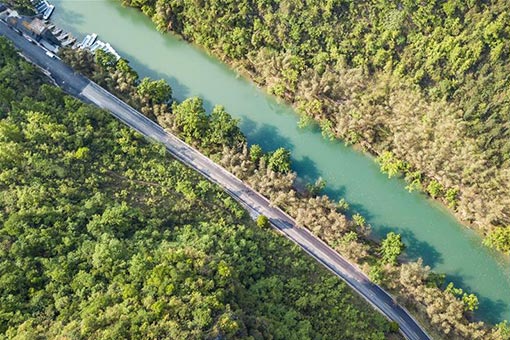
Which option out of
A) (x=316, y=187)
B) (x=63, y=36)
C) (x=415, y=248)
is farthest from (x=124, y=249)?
(x=63, y=36)

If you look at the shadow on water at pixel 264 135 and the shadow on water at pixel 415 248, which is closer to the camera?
the shadow on water at pixel 415 248

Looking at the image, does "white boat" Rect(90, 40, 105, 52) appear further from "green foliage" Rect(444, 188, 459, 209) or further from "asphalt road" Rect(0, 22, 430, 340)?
"green foliage" Rect(444, 188, 459, 209)

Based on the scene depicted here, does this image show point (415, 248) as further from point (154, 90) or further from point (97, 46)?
point (97, 46)

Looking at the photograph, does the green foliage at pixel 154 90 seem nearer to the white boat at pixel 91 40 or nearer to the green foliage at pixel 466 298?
the white boat at pixel 91 40

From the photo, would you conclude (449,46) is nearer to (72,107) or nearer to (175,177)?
(175,177)

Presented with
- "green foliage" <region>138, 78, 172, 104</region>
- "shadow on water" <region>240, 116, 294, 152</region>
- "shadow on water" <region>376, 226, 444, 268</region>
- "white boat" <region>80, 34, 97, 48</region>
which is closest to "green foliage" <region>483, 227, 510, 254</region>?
"shadow on water" <region>376, 226, 444, 268</region>

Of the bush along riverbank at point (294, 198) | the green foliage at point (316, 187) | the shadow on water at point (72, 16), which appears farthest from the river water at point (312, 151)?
the bush along riverbank at point (294, 198)
